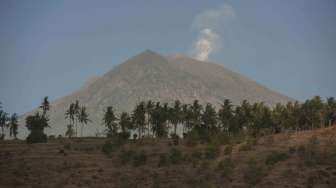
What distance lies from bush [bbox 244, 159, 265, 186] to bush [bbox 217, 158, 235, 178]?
198 cm

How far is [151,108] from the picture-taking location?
15188 cm

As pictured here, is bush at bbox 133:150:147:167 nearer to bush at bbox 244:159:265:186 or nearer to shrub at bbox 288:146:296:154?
bush at bbox 244:159:265:186

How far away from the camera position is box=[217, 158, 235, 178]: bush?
51.5 metres

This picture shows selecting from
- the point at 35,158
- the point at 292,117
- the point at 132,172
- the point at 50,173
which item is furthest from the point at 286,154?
the point at 292,117

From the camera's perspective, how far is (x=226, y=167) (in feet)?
178

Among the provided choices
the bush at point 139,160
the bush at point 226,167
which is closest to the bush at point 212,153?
the bush at point 226,167

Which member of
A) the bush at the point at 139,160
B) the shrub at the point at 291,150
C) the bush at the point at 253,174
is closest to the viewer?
the bush at the point at 253,174

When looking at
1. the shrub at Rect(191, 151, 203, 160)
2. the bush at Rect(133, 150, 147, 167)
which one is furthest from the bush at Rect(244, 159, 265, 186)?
the bush at Rect(133, 150, 147, 167)

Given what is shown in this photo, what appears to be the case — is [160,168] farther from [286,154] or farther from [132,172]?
[286,154]

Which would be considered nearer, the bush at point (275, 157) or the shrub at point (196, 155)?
the bush at point (275, 157)

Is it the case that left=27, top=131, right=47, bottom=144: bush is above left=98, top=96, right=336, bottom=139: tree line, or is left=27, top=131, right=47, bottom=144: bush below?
below

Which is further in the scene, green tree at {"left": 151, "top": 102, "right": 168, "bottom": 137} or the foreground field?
green tree at {"left": 151, "top": 102, "right": 168, "bottom": 137}

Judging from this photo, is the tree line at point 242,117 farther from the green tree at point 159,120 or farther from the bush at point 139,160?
the bush at point 139,160

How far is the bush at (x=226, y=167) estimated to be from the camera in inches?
2028
